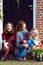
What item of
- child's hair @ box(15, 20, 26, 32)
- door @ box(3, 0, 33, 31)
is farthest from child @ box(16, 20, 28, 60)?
door @ box(3, 0, 33, 31)

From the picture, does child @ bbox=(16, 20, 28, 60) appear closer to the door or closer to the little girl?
the little girl

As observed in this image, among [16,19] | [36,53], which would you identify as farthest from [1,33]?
[36,53]

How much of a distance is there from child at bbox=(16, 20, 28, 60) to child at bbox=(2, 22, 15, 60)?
0.62ft

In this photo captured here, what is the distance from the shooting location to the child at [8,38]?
1256 centimetres

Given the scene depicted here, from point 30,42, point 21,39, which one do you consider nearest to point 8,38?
point 21,39

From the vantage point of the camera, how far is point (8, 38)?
41.8 ft

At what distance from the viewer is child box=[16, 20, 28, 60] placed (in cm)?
1248

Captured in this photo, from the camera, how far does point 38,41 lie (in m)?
12.6

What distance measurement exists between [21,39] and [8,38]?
1.38ft

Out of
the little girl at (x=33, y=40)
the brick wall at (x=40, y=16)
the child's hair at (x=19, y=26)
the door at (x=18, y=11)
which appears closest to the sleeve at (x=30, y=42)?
the little girl at (x=33, y=40)

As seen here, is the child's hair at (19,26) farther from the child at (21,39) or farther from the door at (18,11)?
the door at (18,11)

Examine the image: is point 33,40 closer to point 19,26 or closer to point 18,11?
point 19,26

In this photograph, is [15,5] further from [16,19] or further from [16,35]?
[16,35]

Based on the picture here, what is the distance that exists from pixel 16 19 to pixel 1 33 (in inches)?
30.7
